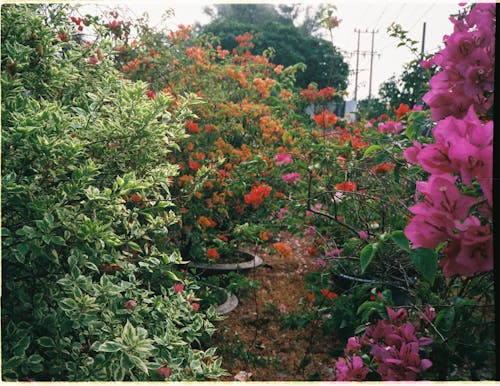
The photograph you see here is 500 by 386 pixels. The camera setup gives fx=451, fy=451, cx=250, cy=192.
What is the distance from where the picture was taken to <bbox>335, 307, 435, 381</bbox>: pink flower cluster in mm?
886

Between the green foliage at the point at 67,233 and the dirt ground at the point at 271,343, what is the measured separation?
2.10 feet

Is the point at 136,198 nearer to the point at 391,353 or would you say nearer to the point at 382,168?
the point at 391,353

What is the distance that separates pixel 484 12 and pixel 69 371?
1.06 metres

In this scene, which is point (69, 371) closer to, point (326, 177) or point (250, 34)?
point (326, 177)

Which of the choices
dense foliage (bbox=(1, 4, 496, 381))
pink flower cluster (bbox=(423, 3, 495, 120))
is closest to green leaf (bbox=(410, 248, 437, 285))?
dense foliage (bbox=(1, 4, 496, 381))

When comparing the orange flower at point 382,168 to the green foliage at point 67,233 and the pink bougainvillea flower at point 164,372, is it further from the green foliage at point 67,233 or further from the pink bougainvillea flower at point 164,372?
the pink bougainvillea flower at point 164,372

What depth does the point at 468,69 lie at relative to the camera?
24.5 inches

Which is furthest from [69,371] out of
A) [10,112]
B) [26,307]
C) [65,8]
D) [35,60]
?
[65,8]

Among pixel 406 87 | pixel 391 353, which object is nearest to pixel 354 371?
pixel 391 353

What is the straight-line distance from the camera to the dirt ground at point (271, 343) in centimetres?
184

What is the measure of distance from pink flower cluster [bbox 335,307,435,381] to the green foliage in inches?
15.8

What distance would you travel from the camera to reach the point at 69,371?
1020 mm

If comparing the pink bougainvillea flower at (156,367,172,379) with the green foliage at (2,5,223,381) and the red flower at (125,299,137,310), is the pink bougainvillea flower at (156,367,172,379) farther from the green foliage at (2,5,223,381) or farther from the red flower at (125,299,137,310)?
the red flower at (125,299,137,310)

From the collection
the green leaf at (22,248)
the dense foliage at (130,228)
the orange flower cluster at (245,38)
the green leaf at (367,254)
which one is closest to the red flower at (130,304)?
the dense foliage at (130,228)
